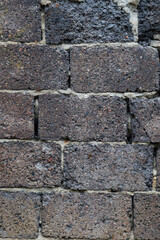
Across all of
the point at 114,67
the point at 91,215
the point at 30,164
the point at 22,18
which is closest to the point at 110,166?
the point at 91,215

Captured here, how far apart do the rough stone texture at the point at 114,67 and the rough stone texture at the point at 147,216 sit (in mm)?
727

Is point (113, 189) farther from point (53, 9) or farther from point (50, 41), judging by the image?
point (53, 9)

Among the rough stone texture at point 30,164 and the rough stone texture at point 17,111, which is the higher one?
the rough stone texture at point 17,111

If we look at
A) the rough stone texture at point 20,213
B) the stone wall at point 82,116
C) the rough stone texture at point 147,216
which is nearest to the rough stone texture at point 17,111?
the stone wall at point 82,116

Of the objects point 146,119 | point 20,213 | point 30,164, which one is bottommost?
point 20,213

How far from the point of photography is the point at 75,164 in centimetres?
177

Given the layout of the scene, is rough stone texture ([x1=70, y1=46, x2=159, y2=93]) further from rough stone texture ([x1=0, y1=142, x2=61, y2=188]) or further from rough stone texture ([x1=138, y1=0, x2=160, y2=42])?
rough stone texture ([x1=0, y1=142, x2=61, y2=188])

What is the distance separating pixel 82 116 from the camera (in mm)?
1762

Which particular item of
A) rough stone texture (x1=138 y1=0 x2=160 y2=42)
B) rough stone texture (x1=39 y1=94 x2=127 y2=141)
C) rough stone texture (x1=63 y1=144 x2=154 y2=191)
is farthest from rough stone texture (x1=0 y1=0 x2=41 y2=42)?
rough stone texture (x1=63 y1=144 x2=154 y2=191)

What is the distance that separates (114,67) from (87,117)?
362 millimetres

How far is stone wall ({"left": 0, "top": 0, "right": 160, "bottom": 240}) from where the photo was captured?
1758 millimetres

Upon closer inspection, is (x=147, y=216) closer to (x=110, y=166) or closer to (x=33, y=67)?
(x=110, y=166)

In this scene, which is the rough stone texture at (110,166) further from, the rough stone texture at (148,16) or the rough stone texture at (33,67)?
the rough stone texture at (148,16)

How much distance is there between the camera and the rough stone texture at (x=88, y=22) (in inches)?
69.4
